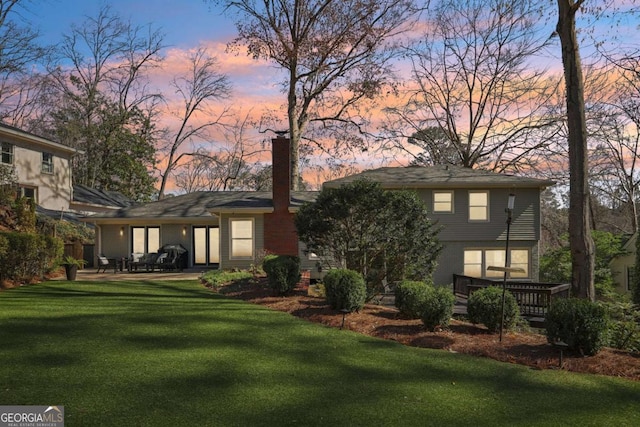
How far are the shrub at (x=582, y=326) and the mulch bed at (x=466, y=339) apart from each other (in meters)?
0.19

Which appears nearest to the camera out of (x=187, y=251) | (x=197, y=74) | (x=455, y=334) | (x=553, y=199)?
(x=455, y=334)

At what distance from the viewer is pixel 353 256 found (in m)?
11.9

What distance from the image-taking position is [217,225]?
2247 centimetres

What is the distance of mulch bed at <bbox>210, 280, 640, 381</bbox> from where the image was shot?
273 inches

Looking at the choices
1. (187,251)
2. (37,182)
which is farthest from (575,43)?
(37,182)

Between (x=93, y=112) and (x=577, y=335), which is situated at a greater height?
(x=93, y=112)

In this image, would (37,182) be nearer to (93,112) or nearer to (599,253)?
(93,112)

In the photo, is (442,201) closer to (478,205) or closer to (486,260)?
(478,205)

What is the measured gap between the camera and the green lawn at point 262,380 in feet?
15.7

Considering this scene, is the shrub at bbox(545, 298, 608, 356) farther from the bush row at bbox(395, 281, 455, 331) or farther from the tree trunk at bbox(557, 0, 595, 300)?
the tree trunk at bbox(557, 0, 595, 300)

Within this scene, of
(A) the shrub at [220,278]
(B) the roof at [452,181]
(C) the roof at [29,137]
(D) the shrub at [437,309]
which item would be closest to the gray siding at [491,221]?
(B) the roof at [452,181]

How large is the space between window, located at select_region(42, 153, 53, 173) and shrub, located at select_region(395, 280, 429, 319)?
81.6 feet

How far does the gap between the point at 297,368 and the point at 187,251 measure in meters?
17.0

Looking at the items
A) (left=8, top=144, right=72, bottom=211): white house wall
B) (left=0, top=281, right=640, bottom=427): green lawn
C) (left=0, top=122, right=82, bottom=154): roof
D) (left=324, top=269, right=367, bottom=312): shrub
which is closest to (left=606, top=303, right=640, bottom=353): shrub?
(left=0, top=281, right=640, bottom=427): green lawn
